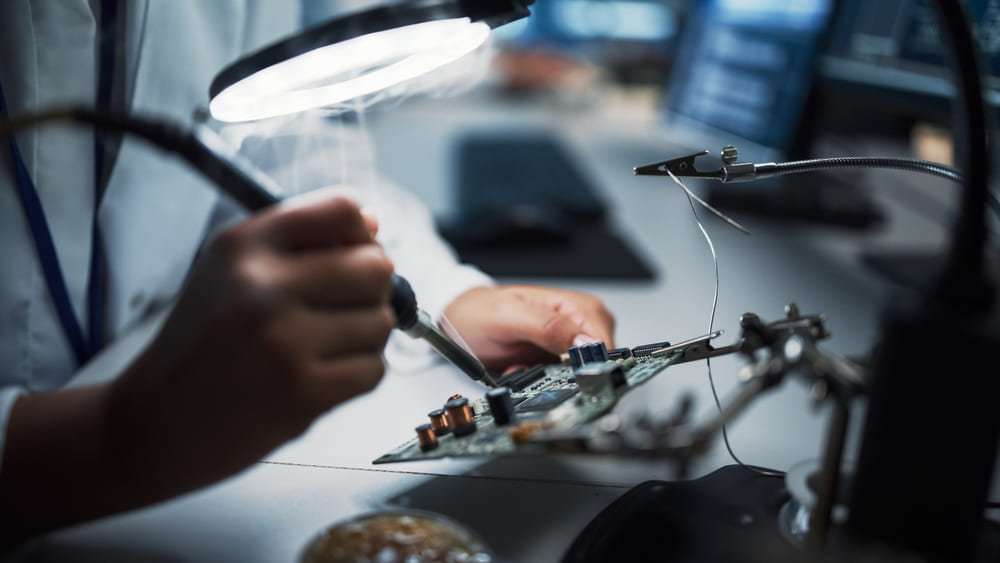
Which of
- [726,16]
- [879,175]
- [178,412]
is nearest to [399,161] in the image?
[726,16]

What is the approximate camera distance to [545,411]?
1.11 ft

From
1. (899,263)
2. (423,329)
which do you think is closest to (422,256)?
(423,329)

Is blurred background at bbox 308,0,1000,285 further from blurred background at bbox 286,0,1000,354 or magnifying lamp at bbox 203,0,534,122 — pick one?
magnifying lamp at bbox 203,0,534,122

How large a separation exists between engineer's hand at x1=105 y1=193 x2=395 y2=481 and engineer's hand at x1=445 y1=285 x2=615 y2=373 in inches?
8.1

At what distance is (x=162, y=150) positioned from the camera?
0.26m

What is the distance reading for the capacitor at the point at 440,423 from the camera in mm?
353

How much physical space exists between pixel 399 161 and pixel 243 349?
1.15 m

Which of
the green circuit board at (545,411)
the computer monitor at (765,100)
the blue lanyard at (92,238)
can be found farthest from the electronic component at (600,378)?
the computer monitor at (765,100)

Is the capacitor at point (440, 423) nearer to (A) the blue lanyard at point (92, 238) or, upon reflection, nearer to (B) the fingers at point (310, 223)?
(B) the fingers at point (310, 223)

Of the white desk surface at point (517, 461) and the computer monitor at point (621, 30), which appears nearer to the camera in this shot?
the white desk surface at point (517, 461)

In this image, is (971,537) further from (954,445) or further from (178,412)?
(178,412)

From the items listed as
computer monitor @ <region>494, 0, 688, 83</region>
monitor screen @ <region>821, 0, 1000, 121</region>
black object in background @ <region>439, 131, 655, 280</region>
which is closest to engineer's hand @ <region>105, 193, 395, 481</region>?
black object in background @ <region>439, 131, 655, 280</region>

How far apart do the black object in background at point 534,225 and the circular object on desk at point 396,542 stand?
507mm

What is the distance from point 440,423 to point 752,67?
3.04 ft
